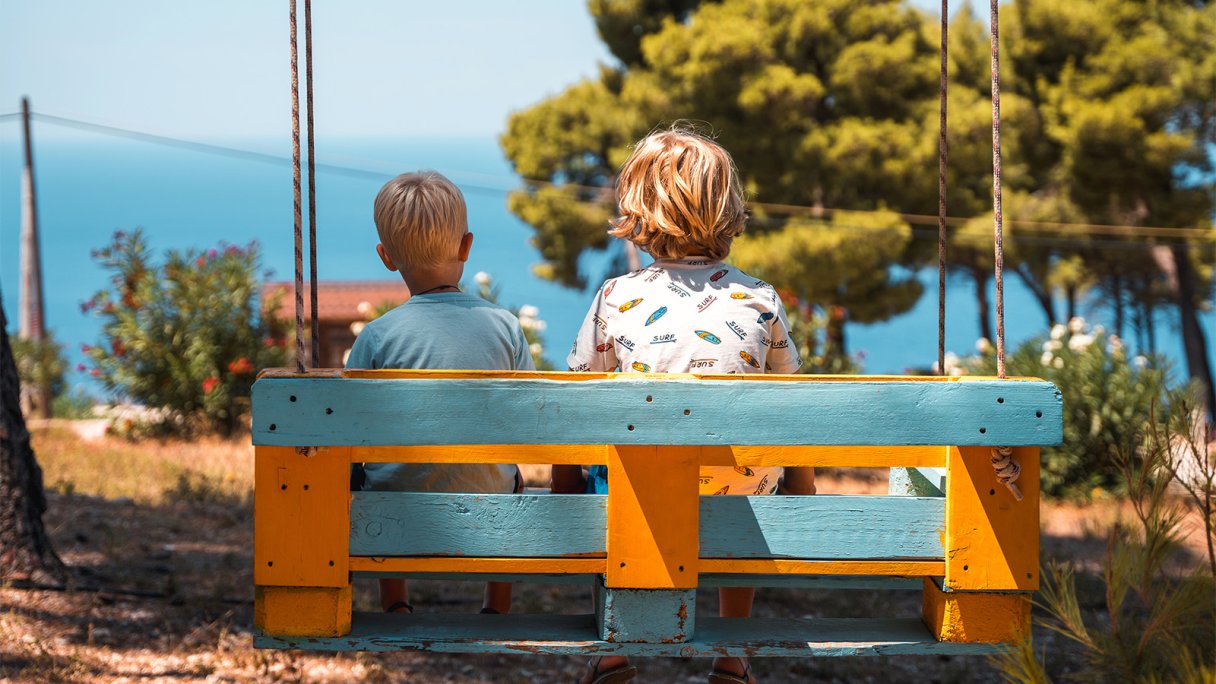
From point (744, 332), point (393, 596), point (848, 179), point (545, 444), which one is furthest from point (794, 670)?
point (848, 179)

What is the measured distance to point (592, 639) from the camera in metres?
2.07

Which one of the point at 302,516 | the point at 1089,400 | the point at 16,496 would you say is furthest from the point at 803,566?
the point at 1089,400

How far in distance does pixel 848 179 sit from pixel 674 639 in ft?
49.4

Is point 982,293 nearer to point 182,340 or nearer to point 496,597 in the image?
point 182,340

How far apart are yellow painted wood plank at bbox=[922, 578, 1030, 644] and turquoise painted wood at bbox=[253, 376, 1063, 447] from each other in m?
0.29

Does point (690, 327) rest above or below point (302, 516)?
above

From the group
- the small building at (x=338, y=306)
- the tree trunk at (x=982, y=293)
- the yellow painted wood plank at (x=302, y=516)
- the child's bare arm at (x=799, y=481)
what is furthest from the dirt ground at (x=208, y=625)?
the tree trunk at (x=982, y=293)

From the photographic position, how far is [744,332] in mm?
2338

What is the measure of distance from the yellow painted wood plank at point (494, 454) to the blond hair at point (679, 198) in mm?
509

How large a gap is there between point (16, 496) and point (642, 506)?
2.57 metres

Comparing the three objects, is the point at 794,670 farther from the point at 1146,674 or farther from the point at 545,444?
the point at 545,444

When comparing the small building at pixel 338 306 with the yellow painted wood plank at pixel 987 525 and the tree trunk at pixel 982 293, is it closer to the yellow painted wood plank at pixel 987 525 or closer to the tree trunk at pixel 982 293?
the yellow painted wood plank at pixel 987 525

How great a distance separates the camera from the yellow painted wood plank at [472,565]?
2002 millimetres

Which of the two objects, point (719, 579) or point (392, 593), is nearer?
point (719, 579)
